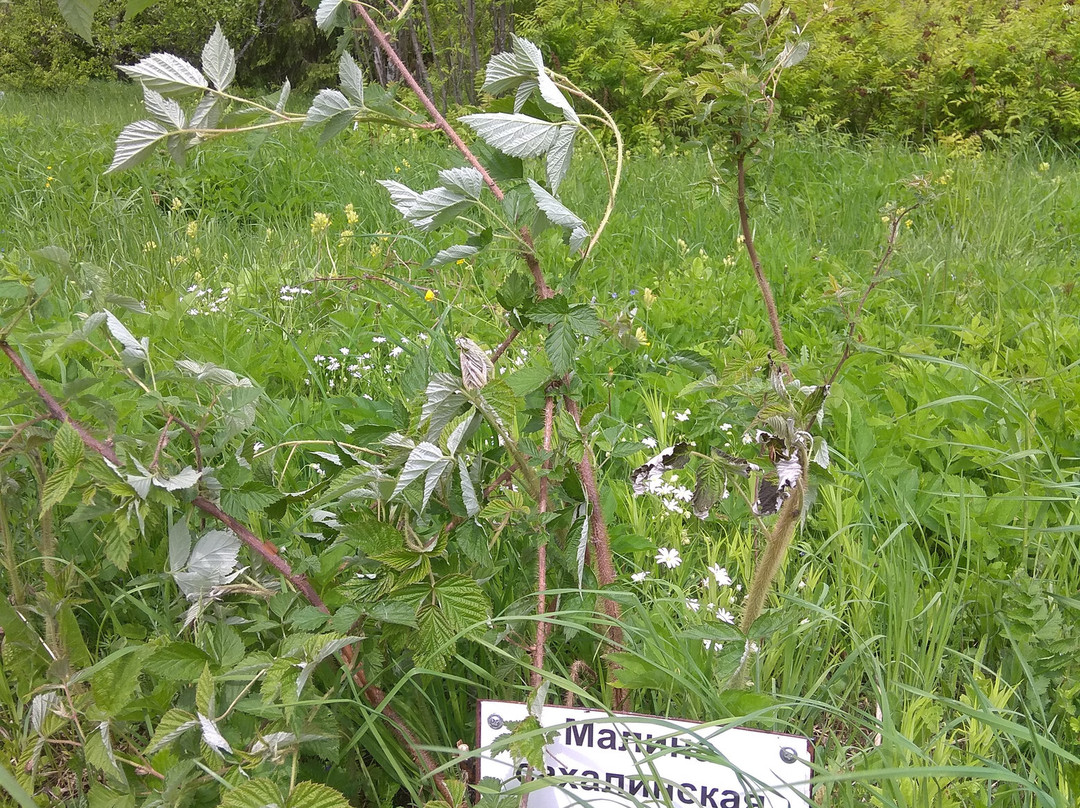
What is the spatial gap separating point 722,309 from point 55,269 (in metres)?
2.02

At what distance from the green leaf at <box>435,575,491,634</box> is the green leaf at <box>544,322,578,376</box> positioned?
0.28 metres

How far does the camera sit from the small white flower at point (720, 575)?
1386mm

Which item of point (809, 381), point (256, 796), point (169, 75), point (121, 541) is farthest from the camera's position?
point (809, 381)

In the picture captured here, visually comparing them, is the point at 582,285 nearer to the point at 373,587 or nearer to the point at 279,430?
the point at 279,430

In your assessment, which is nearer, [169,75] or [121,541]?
[169,75]

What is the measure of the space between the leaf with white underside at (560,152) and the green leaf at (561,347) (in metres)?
0.18

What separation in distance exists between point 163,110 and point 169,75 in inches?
1.8

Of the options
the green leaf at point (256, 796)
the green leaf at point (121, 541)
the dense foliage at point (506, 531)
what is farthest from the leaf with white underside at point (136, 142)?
the green leaf at point (256, 796)

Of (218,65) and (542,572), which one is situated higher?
(218,65)

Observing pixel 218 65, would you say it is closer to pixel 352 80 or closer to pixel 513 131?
pixel 352 80

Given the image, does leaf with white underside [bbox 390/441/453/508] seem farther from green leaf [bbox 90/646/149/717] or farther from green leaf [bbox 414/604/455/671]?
green leaf [bbox 90/646/149/717]

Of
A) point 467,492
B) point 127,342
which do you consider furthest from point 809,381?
point 127,342

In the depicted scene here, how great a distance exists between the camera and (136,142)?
0.98 metres

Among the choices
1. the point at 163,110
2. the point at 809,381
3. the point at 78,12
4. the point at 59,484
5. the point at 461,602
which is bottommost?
the point at 809,381
